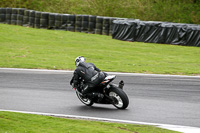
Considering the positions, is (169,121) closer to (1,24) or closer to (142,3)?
(1,24)

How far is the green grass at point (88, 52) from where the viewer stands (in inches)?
634

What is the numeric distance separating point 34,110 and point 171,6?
27196 millimetres

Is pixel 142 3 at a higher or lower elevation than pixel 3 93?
higher

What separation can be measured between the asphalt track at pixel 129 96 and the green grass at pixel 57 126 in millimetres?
763

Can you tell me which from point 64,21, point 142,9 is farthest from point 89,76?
point 142,9

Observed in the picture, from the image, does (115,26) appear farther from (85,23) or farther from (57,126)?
(57,126)

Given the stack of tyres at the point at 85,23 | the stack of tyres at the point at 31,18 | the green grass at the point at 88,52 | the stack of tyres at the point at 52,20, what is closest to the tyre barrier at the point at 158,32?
the green grass at the point at 88,52

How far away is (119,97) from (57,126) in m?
2.20

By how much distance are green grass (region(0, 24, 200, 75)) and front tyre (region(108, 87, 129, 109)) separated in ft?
20.0

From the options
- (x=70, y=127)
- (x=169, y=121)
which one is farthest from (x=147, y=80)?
(x=70, y=127)

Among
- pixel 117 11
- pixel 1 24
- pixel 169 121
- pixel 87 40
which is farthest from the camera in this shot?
pixel 117 11

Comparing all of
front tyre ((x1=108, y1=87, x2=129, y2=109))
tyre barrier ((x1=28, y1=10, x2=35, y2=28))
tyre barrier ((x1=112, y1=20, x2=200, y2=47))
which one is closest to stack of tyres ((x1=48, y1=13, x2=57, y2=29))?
tyre barrier ((x1=28, y1=10, x2=35, y2=28))

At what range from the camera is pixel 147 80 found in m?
13.2

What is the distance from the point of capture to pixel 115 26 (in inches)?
1009
